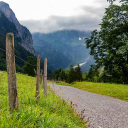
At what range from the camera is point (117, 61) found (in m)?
23.2

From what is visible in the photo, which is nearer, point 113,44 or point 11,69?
point 11,69

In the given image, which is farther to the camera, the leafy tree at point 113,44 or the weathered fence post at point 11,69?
the leafy tree at point 113,44

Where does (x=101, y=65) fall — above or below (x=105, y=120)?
above

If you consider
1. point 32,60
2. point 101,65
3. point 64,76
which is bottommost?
point 64,76

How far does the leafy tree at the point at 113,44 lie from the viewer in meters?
21.1

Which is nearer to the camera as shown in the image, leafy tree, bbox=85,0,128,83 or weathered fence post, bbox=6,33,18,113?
weathered fence post, bbox=6,33,18,113

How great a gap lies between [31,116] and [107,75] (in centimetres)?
2598

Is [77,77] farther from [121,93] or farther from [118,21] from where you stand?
[121,93]

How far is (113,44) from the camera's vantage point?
23.0 metres

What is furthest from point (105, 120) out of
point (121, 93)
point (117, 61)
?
point (117, 61)

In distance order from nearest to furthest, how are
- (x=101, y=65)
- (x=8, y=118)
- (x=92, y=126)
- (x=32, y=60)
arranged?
(x=8, y=118) → (x=92, y=126) → (x=101, y=65) → (x=32, y=60)

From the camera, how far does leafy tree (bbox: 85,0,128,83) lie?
A: 21.1 meters

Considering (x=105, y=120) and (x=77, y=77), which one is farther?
(x=77, y=77)

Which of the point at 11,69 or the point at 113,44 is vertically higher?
the point at 113,44
